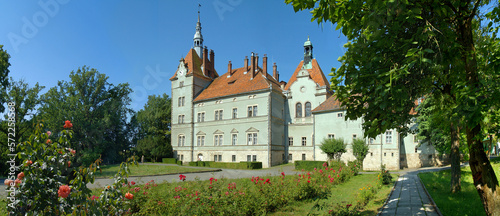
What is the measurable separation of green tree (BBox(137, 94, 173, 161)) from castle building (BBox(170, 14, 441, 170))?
253 cm

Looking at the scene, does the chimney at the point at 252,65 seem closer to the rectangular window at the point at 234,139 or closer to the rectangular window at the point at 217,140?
the rectangular window at the point at 234,139

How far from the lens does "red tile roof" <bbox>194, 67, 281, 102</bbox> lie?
3895cm

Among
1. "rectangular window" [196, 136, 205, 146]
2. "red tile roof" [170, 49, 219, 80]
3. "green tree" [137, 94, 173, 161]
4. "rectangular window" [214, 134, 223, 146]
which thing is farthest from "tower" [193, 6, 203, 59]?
"rectangular window" [214, 134, 223, 146]

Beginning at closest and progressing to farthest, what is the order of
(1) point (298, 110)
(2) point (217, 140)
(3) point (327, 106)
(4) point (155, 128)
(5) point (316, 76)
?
(3) point (327, 106)
(1) point (298, 110)
(5) point (316, 76)
(2) point (217, 140)
(4) point (155, 128)

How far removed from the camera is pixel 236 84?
41.6 m

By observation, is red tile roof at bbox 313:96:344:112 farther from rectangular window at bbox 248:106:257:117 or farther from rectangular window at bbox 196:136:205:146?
rectangular window at bbox 196:136:205:146

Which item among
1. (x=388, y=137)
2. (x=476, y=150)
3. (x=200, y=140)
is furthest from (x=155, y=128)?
(x=476, y=150)

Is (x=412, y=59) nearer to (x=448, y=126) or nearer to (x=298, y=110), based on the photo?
(x=448, y=126)

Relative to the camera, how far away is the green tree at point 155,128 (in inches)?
1734

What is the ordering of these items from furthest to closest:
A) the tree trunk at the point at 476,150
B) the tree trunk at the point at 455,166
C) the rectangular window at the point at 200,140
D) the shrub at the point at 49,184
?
1. the rectangular window at the point at 200,140
2. the tree trunk at the point at 455,166
3. the tree trunk at the point at 476,150
4. the shrub at the point at 49,184

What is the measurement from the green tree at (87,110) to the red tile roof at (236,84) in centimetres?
1339

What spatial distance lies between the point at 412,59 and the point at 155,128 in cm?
4969

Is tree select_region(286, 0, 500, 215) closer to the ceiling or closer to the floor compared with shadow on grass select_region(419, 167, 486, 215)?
closer to the ceiling

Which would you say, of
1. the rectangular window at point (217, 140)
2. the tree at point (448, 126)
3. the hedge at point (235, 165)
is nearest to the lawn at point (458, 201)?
the tree at point (448, 126)
